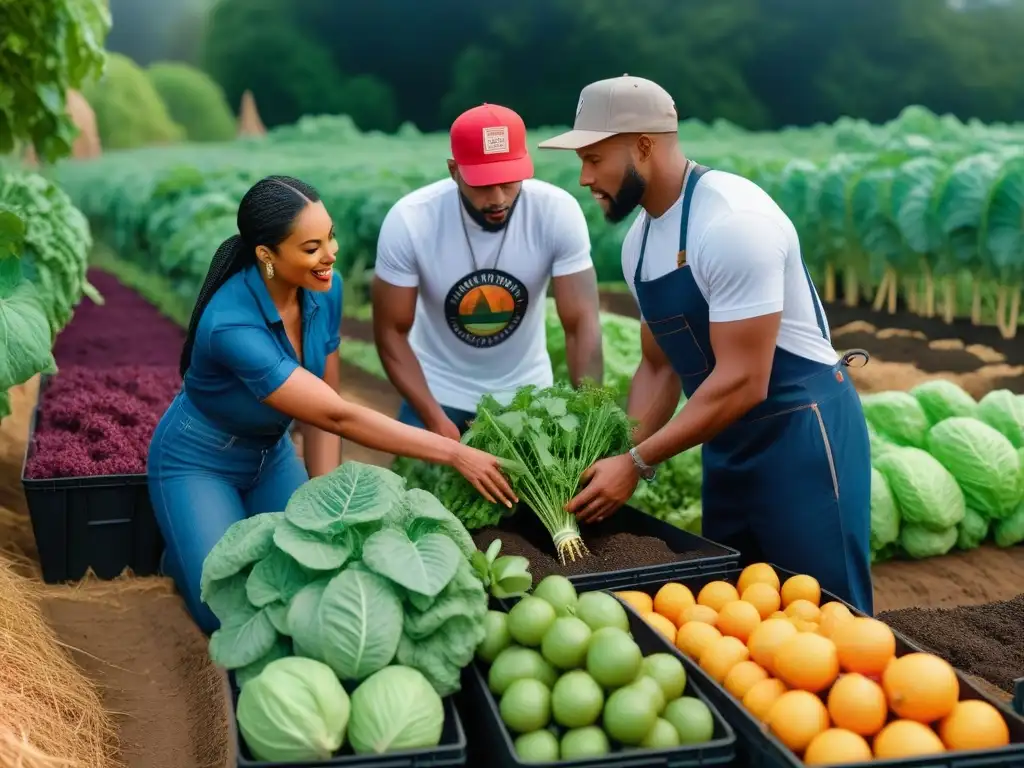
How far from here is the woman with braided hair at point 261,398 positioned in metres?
3.49

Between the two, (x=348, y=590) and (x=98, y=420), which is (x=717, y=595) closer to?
(x=348, y=590)

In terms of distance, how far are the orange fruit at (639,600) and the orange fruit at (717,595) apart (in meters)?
0.14

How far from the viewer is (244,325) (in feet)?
11.6

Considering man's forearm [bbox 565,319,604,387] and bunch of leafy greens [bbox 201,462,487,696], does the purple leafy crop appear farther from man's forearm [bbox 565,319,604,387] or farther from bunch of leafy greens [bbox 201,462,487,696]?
bunch of leafy greens [bbox 201,462,487,696]

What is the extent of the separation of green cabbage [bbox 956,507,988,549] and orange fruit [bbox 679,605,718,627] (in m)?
3.08

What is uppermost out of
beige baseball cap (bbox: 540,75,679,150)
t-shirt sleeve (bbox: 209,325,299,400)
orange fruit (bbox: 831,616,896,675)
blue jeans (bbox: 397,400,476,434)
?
beige baseball cap (bbox: 540,75,679,150)

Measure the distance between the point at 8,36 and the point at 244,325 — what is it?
3.42 meters

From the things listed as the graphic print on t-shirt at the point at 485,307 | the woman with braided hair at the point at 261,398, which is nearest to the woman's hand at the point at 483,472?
the woman with braided hair at the point at 261,398

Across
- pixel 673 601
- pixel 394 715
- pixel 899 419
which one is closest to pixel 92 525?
pixel 673 601

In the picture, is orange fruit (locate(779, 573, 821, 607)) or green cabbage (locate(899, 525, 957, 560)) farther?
green cabbage (locate(899, 525, 957, 560))

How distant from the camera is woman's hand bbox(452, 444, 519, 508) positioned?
3.42 metres

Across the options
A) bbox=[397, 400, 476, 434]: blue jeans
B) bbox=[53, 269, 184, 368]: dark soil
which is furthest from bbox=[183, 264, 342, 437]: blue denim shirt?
bbox=[53, 269, 184, 368]: dark soil

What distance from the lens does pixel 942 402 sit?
19.1 ft

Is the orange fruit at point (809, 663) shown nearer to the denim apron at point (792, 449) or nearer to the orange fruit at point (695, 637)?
the orange fruit at point (695, 637)
